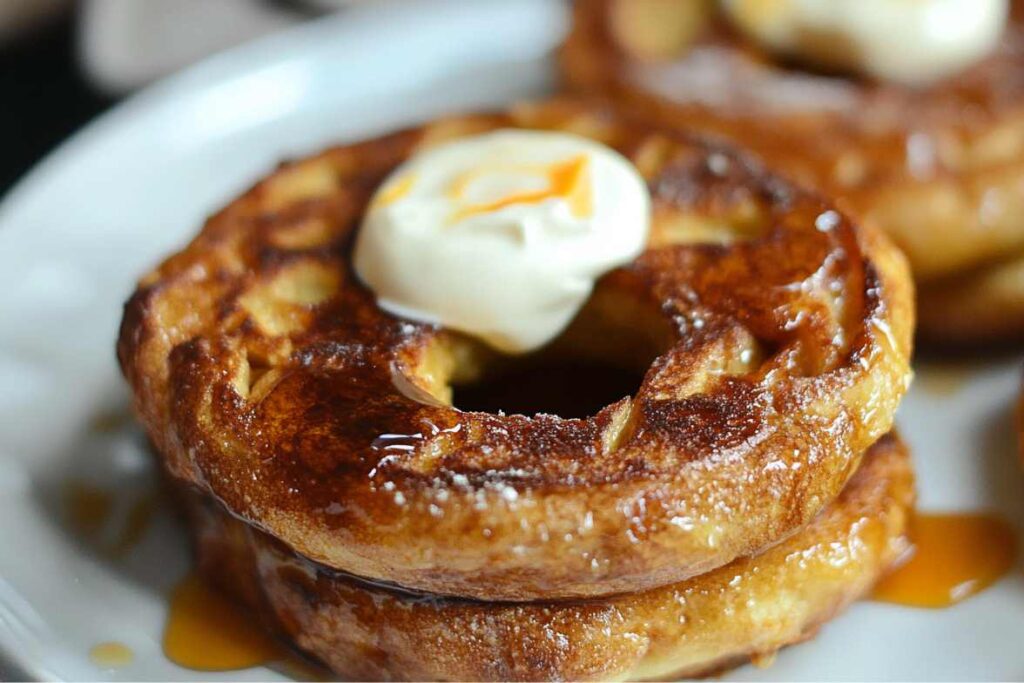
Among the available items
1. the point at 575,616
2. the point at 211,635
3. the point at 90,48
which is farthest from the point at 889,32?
the point at 90,48

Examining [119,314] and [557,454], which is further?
[119,314]

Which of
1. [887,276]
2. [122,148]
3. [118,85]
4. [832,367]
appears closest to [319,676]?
[832,367]

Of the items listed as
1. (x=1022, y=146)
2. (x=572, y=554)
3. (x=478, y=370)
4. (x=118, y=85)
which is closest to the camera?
(x=572, y=554)

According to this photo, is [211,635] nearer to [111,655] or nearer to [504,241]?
[111,655]

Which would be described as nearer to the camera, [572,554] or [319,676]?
[572,554]

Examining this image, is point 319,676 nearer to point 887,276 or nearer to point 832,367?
point 832,367

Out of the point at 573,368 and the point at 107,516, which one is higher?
the point at 573,368

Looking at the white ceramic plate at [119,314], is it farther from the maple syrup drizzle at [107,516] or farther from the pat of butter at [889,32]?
the pat of butter at [889,32]

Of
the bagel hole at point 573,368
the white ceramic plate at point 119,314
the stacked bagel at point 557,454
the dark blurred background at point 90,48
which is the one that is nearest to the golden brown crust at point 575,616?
the stacked bagel at point 557,454
